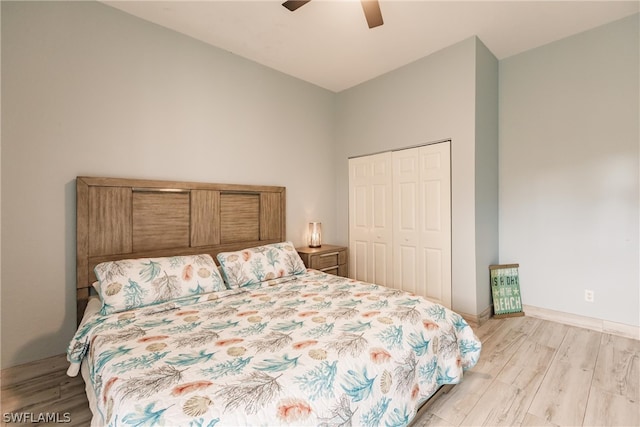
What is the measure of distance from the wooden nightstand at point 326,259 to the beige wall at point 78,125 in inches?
41.2

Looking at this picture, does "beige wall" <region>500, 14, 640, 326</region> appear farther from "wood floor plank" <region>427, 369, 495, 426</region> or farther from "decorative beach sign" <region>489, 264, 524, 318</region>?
"wood floor plank" <region>427, 369, 495, 426</region>

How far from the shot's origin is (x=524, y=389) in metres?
1.88

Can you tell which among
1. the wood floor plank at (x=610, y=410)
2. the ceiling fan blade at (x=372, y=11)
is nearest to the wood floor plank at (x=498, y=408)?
the wood floor plank at (x=610, y=410)

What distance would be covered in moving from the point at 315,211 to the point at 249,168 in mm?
1137

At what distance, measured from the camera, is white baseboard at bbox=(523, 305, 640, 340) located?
2580 mm

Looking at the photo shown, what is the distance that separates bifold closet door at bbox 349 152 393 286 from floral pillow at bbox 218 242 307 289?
4.25 ft

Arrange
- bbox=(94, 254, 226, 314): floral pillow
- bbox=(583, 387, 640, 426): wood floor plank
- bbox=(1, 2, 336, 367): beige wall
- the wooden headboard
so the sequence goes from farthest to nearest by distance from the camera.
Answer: the wooden headboard, bbox=(1, 2, 336, 367): beige wall, bbox=(94, 254, 226, 314): floral pillow, bbox=(583, 387, 640, 426): wood floor plank

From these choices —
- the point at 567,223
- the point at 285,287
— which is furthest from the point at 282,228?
the point at 567,223

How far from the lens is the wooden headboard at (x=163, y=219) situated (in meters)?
2.16

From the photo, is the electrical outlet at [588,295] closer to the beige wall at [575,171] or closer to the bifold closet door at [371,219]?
the beige wall at [575,171]

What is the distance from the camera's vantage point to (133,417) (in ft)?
3.04

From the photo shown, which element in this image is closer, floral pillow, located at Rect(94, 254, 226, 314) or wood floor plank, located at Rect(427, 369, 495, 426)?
wood floor plank, located at Rect(427, 369, 495, 426)

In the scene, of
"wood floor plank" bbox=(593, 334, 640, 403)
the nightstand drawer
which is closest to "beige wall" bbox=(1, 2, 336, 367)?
the nightstand drawer

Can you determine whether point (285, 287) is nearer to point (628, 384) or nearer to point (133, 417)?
point (133, 417)
